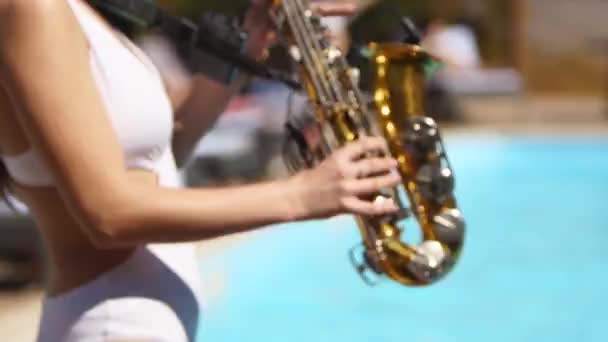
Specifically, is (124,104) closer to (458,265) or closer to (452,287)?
(452,287)

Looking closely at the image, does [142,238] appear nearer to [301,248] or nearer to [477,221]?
[301,248]

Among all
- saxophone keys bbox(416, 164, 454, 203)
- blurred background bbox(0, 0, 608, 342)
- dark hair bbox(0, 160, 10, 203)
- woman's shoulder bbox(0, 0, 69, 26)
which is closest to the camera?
woman's shoulder bbox(0, 0, 69, 26)

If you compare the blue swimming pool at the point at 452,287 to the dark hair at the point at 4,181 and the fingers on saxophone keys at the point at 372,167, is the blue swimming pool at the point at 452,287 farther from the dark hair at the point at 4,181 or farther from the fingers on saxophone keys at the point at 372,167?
the fingers on saxophone keys at the point at 372,167

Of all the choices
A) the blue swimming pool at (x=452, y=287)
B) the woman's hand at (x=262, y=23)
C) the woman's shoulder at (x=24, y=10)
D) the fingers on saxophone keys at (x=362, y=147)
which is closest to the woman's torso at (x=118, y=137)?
the woman's shoulder at (x=24, y=10)

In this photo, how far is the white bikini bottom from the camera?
149 cm

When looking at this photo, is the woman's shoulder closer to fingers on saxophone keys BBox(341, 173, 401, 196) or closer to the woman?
the woman

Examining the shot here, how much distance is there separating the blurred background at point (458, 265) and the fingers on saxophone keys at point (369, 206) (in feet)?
0.80

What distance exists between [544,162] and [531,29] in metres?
5.68

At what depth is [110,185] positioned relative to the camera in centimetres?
132

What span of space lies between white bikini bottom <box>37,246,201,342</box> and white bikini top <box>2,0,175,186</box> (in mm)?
150

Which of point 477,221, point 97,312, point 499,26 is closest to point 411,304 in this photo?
point 477,221

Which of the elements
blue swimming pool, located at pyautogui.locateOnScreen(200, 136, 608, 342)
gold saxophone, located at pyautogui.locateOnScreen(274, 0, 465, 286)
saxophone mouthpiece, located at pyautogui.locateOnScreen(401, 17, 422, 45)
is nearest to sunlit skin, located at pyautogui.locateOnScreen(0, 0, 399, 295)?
gold saxophone, located at pyautogui.locateOnScreen(274, 0, 465, 286)

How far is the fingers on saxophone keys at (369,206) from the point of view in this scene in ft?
4.66

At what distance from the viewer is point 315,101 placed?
5.70 feet
